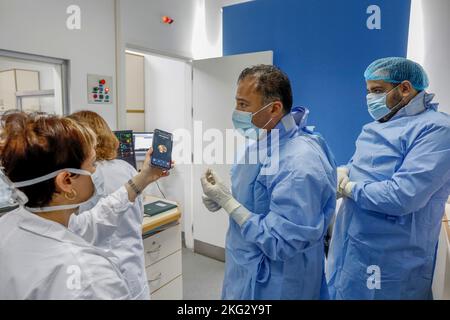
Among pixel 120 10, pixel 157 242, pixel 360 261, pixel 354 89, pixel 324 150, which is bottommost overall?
pixel 157 242

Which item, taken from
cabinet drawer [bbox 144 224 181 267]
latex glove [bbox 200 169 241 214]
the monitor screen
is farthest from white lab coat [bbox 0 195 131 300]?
the monitor screen

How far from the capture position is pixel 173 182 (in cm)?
326

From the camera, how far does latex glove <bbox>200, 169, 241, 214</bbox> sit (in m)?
0.99

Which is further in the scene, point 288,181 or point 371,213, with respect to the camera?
point 371,213

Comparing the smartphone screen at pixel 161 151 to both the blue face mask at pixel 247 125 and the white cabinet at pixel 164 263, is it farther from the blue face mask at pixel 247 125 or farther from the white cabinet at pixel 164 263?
the white cabinet at pixel 164 263

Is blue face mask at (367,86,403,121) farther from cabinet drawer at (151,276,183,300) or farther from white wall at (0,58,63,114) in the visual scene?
white wall at (0,58,63,114)

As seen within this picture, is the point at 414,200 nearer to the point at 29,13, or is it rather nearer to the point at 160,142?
the point at 160,142

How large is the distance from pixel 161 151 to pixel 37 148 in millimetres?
532

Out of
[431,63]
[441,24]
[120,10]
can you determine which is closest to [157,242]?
[120,10]

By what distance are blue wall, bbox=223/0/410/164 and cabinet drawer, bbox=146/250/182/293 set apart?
1.45 m

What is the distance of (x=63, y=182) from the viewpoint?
2.40ft

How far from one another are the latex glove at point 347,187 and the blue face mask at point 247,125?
1.61 feet

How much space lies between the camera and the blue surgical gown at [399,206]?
112cm

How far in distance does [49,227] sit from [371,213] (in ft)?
3.87
